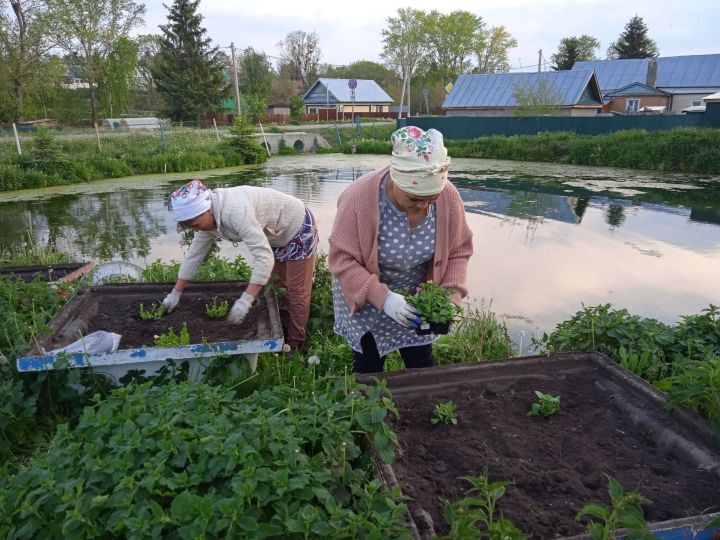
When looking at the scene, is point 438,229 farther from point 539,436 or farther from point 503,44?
point 503,44

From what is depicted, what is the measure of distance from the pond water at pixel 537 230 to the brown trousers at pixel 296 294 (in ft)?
5.80

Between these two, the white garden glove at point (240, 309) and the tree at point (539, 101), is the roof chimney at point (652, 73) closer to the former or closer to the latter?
the tree at point (539, 101)

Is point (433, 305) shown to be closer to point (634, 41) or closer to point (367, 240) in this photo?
point (367, 240)

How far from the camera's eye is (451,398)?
229 cm

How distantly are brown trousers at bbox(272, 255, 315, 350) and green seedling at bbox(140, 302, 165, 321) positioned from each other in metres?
0.75

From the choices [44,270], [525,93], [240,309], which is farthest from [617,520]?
[525,93]

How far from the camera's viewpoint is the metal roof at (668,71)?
3516cm

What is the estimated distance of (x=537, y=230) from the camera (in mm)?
8539

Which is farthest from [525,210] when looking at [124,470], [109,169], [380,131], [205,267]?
[380,131]

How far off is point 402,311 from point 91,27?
3383 centimetres

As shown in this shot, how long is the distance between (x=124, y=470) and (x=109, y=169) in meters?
15.6

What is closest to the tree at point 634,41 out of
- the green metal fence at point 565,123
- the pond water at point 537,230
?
the green metal fence at point 565,123

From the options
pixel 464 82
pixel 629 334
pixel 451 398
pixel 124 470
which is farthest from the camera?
pixel 464 82

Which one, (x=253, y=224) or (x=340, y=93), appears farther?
(x=340, y=93)
